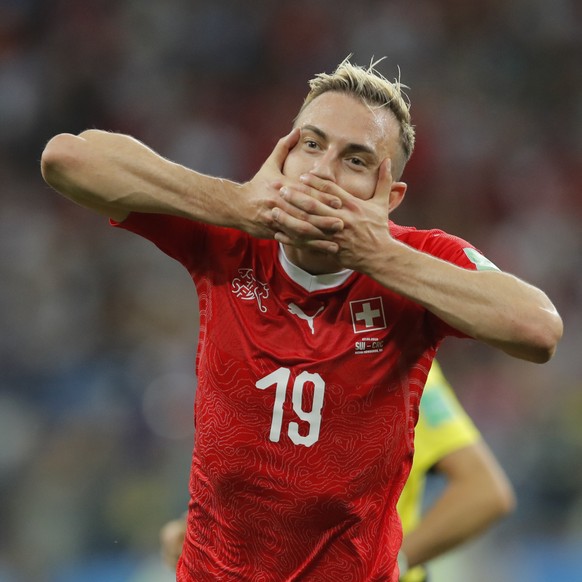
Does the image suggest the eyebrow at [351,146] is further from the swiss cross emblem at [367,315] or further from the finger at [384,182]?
the swiss cross emblem at [367,315]

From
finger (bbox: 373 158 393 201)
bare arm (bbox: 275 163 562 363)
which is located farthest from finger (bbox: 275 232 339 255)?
finger (bbox: 373 158 393 201)

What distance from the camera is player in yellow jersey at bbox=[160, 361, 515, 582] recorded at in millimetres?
4199

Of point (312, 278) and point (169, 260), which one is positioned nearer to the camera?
point (312, 278)

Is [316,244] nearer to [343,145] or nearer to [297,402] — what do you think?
[343,145]

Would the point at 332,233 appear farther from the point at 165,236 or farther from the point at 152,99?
the point at 152,99

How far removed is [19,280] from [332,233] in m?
6.60

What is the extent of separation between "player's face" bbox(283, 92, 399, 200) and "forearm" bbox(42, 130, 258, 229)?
23 cm

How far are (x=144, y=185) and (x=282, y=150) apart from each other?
41 centimetres

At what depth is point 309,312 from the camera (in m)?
3.00

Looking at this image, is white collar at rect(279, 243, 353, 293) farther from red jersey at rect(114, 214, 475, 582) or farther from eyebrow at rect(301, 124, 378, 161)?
eyebrow at rect(301, 124, 378, 161)

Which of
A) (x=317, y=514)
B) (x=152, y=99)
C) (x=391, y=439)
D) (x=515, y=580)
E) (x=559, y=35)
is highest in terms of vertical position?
(x=559, y=35)

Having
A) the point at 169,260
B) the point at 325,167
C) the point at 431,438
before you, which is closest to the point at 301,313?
the point at 325,167

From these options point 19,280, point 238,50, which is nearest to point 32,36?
point 238,50

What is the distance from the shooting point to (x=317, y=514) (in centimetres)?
295
